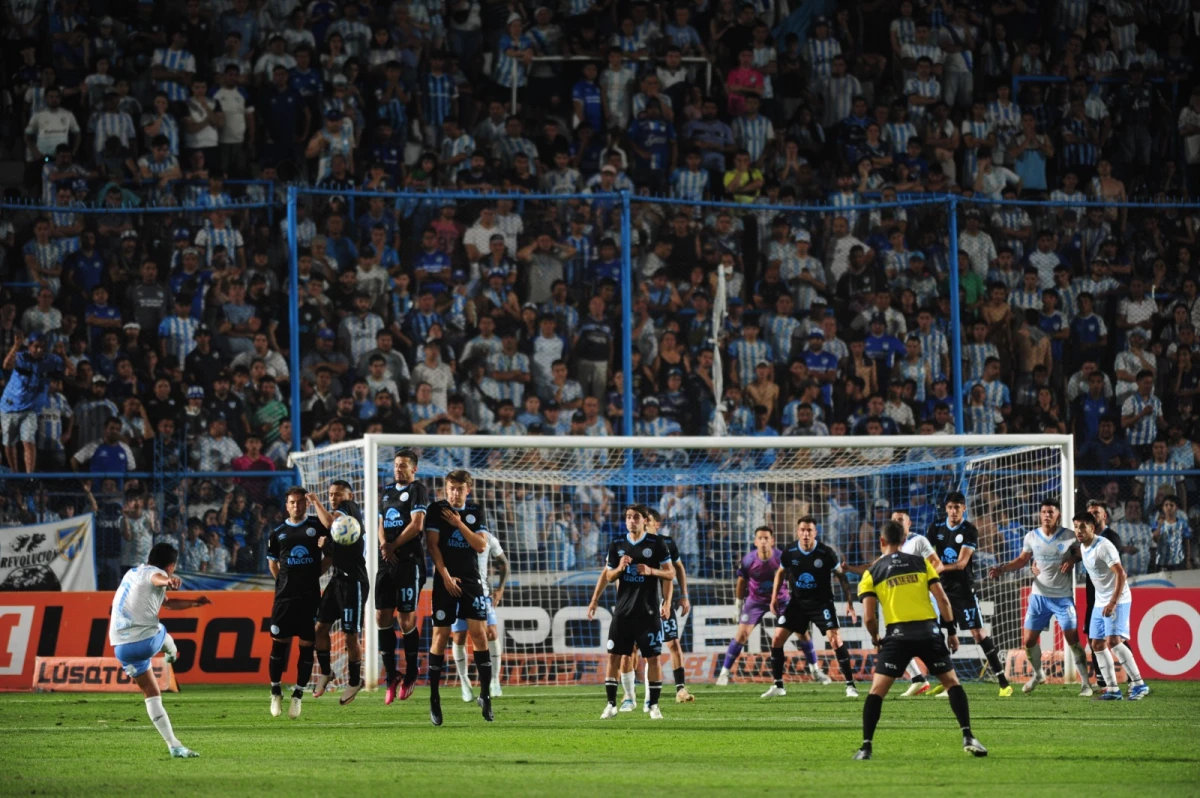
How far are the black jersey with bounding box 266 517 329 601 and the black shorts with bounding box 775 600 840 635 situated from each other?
5.79 m

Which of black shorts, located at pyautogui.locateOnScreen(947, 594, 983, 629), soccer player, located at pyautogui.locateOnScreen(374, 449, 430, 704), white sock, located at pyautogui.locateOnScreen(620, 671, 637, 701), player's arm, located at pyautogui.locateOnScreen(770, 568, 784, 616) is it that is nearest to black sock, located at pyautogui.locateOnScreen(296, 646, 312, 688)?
soccer player, located at pyautogui.locateOnScreen(374, 449, 430, 704)

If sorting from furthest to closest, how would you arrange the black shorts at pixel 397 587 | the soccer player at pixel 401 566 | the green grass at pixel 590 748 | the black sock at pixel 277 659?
the black shorts at pixel 397 587 → the soccer player at pixel 401 566 → the black sock at pixel 277 659 → the green grass at pixel 590 748

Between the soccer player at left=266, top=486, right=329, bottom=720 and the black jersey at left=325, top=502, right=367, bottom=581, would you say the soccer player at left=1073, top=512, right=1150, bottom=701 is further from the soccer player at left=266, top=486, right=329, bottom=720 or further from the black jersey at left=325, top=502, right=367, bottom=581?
the soccer player at left=266, top=486, right=329, bottom=720

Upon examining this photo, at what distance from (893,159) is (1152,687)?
10414 mm

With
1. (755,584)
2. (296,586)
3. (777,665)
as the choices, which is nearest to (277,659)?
(296,586)

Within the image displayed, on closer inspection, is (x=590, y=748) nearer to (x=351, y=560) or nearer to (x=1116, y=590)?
(x=351, y=560)

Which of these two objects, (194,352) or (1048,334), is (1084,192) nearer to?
(1048,334)

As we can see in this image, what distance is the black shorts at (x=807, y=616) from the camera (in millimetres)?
19125

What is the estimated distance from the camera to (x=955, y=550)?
19.2 m

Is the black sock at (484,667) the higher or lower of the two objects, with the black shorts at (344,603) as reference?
lower

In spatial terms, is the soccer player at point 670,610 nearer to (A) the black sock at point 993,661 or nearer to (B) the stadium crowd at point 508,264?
(B) the stadium crowd at point 508,264

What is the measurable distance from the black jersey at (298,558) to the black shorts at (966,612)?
7.40 meters

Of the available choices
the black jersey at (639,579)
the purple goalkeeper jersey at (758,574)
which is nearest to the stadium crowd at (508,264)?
the purple goalkeeper jersey at (758,574)

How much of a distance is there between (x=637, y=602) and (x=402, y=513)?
2514 millimetres
